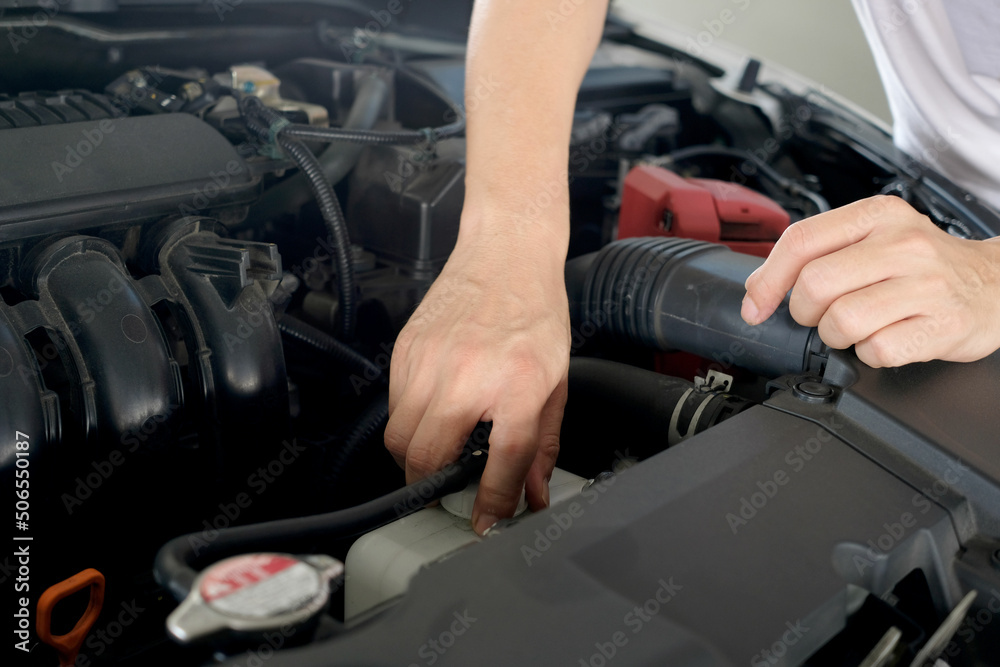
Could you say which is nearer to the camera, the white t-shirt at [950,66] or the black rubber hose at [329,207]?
the black rubber hose at [329,207]

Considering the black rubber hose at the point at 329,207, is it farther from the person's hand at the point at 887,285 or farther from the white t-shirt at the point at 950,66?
the white t-shirt at the point at 950,66

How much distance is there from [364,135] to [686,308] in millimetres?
414

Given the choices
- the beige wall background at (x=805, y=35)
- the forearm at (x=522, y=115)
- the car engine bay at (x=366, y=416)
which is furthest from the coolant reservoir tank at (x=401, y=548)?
the beige wall background at (x=805, y=35)

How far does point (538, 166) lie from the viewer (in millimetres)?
835

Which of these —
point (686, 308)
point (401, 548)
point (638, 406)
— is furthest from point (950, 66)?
point (401, 548)

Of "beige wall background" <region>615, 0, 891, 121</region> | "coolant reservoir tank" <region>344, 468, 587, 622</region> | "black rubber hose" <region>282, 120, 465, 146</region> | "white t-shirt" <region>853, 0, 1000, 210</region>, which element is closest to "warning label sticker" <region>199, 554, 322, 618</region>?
"coolant reservoir tank" <region>344, 468, 587, 622</region>

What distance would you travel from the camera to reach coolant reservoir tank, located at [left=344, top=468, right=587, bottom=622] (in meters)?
0.57

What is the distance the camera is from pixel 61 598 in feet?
1.86

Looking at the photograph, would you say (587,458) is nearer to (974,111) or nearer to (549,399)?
(549,399)

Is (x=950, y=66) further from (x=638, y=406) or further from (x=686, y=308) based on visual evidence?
(x=638, y=406)

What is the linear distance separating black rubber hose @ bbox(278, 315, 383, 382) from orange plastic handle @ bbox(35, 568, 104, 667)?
0.37 meters

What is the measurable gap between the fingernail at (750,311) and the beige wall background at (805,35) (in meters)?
2.87

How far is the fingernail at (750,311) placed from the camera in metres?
0.73

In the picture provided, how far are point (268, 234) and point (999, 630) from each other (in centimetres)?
91
